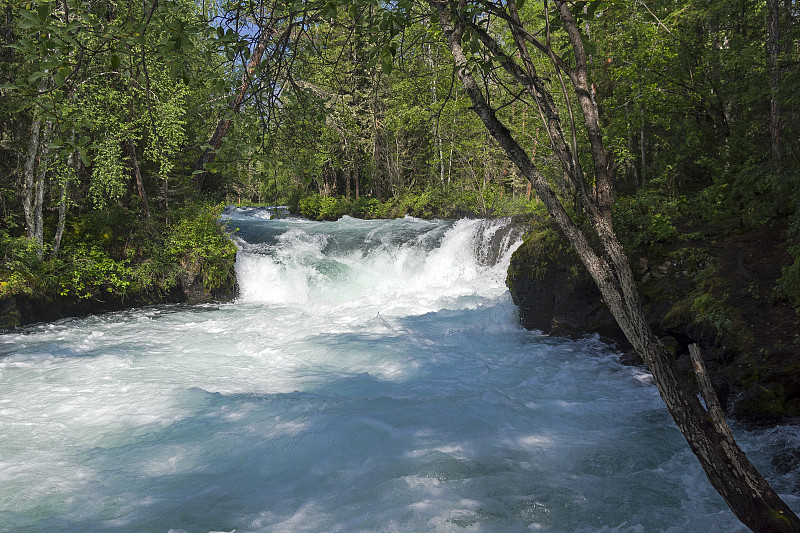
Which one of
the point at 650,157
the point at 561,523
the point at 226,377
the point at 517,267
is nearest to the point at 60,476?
the point at 226,377

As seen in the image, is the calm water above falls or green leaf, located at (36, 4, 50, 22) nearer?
green leaf, located at (36, 4, 50, 22)

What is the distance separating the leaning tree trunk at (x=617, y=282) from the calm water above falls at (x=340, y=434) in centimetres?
141

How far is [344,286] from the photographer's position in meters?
13.4

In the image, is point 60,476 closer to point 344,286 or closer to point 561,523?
point 561,523

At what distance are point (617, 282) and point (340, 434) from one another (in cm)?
336

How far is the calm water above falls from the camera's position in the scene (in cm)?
366

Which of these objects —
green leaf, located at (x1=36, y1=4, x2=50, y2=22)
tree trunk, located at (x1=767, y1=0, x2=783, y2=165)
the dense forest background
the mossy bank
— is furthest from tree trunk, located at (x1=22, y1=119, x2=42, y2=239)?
tree trunk, located at (x1=767, y1=0, x2=783, y2=165)

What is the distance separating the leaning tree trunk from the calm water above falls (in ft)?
4.62

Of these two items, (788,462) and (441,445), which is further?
(441,445)

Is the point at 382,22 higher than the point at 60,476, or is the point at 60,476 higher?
the point at 382,22

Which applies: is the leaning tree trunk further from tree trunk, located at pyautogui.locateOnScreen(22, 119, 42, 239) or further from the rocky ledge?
tree trunk, located at pyautogui.locateOnScreen(22, 119, 42, 239)

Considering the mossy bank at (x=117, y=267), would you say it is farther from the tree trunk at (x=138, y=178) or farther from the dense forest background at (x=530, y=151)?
the tree trunk at (x=138, y=178)

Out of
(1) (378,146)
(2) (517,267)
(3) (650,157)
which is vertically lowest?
(2) (517,267)

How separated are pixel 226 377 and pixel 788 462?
6571 mm
